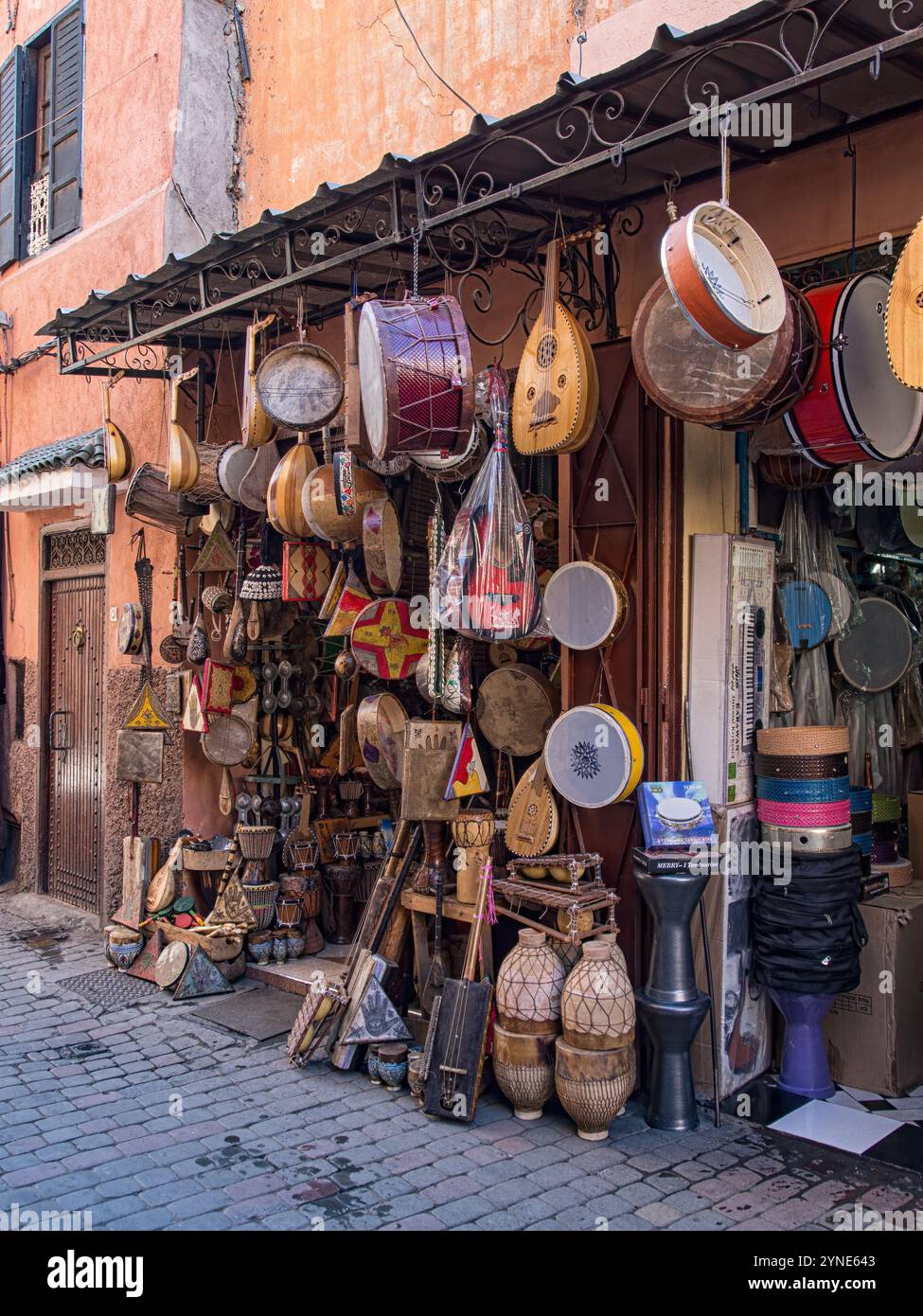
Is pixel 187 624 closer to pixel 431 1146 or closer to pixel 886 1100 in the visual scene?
pixel 431 1146

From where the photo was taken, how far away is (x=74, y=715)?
8.57 metres

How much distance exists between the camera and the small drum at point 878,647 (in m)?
5.61

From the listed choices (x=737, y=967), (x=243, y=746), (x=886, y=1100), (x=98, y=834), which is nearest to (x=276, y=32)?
(x=243, y=746)

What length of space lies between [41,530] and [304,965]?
4542mm

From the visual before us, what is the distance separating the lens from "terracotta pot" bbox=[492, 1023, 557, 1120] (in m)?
4.39

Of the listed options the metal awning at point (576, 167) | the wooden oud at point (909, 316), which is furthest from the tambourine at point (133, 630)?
the wooden oud at point (909, 316)

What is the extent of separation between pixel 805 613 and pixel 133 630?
4.35 metres

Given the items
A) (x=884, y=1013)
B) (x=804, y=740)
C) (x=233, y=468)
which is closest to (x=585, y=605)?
(x=804, y=740)

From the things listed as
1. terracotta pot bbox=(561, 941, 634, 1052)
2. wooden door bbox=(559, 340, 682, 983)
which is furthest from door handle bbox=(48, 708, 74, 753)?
terracotta pot bbox=(561, 941, 634, 1052)

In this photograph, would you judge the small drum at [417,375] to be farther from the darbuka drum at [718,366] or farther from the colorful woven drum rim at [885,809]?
the colorful woven drum rim at [885,809]

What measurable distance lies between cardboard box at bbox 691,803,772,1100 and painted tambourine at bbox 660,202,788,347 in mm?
2076

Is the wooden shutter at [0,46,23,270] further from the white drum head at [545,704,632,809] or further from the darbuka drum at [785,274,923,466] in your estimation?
the darbuka drum at [785,274,923,466]

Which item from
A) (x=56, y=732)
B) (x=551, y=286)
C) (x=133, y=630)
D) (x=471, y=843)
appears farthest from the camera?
(x=56, y=732)

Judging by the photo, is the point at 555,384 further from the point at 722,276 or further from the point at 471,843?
the point at 471,843
